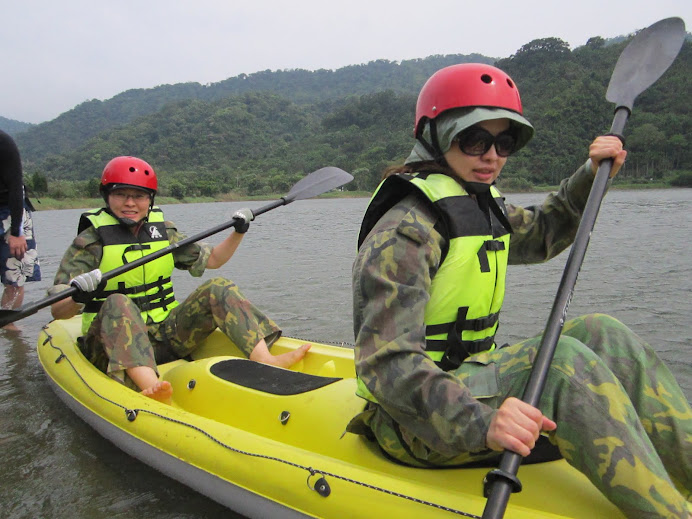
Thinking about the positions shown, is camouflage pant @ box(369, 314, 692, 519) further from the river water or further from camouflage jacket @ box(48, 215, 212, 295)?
camouflage jacket @ box(48, 215, 212, 295)

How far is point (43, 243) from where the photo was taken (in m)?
14.1

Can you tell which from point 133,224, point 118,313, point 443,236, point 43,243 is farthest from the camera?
point 43,243

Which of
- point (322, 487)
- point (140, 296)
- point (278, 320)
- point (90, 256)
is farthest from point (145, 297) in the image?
point (278, 320)

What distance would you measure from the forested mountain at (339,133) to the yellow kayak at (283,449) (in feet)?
107

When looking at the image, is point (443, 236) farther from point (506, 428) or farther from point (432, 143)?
point (506, 428)

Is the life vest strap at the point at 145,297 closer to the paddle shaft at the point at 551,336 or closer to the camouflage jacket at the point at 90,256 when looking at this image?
the camouflage jacket at the point at 90,256

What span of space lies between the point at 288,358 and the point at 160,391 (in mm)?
706

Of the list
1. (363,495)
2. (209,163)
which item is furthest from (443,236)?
(209,163)

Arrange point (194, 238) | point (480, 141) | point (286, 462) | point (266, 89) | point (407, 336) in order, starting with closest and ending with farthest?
point (407, 336)
point (480, 141)
point (286, 462)
point (194, 238)
point (266, 89)

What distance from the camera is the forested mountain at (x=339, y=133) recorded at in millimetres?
39750

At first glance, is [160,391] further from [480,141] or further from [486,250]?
[480,141]

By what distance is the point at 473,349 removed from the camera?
1.79 m

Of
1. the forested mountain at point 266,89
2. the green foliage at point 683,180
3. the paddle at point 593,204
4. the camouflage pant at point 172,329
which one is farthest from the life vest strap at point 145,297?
the forested mountain at point 266,89

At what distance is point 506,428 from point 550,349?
0.86ft
